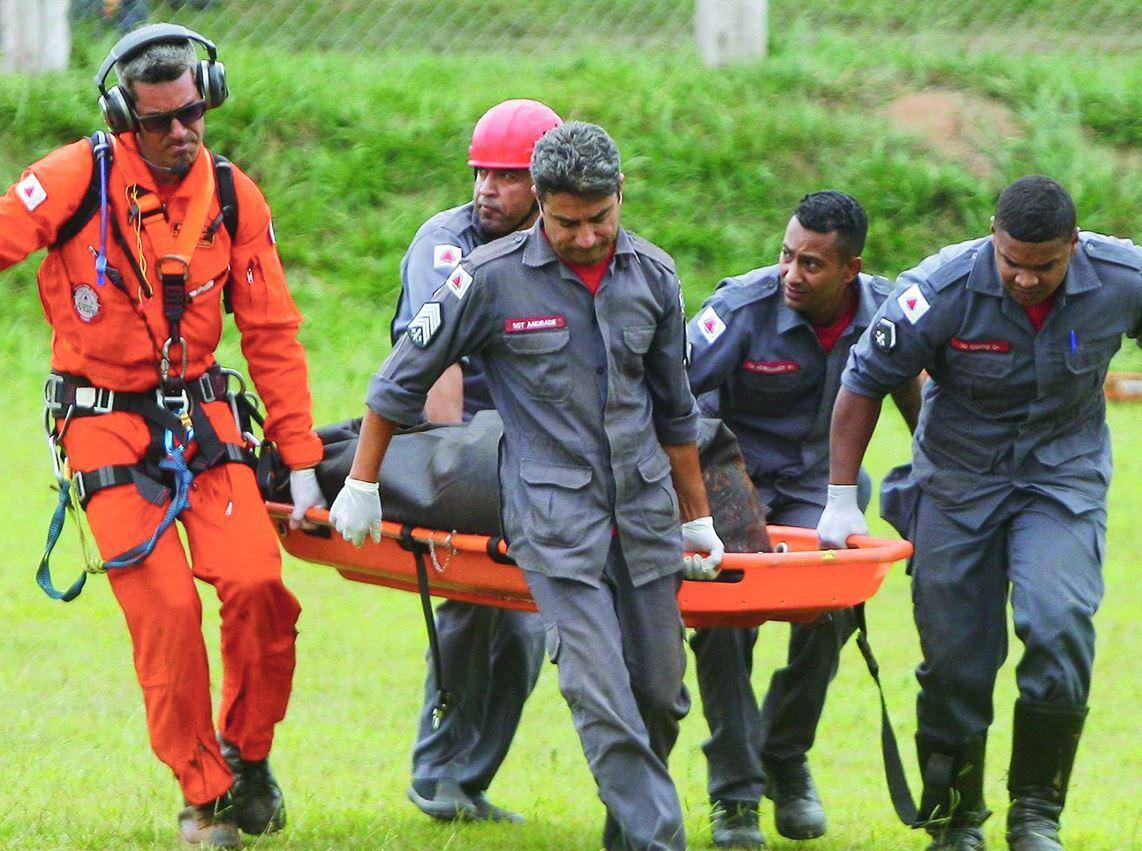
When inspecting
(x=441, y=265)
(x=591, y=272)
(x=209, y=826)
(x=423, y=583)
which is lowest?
(x=209, y=826)

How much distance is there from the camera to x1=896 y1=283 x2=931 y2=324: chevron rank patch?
5.33 m

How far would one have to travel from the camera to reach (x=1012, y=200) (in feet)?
16.9

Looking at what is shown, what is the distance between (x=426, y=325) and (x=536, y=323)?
27cm

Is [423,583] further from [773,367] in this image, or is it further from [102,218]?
[773,367]

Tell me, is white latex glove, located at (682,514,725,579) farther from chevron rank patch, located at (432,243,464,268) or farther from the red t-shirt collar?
chevron rank patch, located at (432,243,464,268)

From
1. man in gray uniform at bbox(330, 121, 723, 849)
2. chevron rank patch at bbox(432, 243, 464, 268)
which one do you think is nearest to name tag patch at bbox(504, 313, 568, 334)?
man in gray uniform at bbox(330, 121, 723, 849)

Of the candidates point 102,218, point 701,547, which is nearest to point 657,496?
point 701,547

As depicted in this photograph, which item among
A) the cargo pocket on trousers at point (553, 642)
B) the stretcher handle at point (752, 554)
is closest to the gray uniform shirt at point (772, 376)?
the stretcher handle at point (752, 554)

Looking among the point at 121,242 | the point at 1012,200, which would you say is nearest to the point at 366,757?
the point at 121,242

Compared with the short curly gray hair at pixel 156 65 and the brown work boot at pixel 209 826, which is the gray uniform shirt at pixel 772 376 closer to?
the short curly gray hair at pixel 156 65

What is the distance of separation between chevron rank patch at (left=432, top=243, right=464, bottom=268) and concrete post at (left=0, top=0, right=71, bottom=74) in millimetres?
7248

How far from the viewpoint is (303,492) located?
5.36m

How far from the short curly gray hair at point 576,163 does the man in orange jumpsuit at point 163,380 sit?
98 centimetres

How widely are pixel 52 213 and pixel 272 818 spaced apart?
1.76 m
